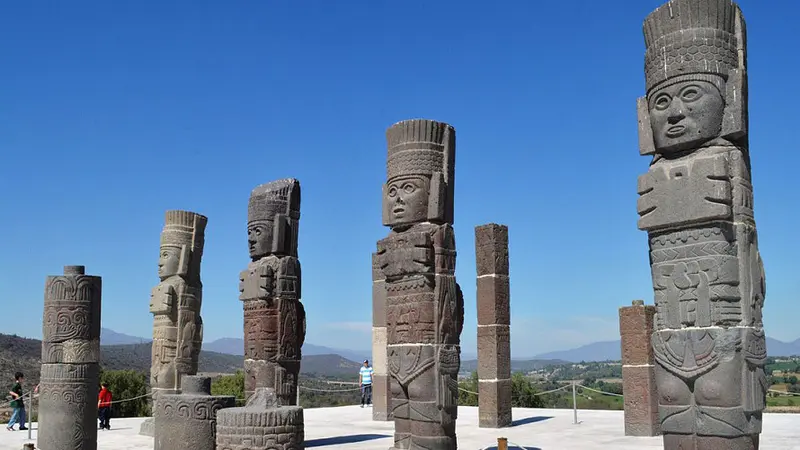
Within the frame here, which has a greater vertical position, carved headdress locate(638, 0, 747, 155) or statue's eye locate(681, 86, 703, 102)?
carved headdress locate(638, 0, 747, 155)

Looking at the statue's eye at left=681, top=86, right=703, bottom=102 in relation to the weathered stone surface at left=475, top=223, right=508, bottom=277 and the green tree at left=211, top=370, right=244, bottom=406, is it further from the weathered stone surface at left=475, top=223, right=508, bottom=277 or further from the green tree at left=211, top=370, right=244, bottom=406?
the green tree at left=211, top=370, right=244, bottom=406

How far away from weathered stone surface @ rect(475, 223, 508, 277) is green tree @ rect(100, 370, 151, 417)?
11257 mm

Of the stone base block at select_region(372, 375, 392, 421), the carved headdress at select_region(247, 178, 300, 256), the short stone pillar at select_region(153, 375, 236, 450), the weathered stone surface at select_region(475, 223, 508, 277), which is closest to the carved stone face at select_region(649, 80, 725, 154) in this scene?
the short stone pillar at select_region(153, 375, 236, 450)

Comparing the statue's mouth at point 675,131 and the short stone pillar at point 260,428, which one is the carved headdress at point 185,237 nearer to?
the short stone pillar at point 260,428

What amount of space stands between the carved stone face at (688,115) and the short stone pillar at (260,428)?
4206 mm

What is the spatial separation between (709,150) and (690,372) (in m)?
1.84

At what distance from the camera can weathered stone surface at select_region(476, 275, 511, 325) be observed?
568 inches


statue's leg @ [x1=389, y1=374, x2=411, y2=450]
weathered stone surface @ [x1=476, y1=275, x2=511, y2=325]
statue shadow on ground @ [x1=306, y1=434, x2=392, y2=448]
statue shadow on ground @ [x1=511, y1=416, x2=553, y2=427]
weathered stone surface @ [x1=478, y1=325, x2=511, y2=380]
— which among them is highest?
weathered stone surface @ [x1=476, y1=275, x2=511, y2=325]

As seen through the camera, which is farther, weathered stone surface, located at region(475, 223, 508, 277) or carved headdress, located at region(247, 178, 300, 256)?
weathered stone surface, located at region(475, 223, 508, 277)

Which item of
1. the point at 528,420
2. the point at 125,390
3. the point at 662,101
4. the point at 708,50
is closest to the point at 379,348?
the point at 528,420

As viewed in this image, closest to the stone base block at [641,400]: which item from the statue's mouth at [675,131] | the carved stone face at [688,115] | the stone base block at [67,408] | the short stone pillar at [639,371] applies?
the short stone pillar at [639,371]

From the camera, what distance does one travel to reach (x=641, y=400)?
12586mm

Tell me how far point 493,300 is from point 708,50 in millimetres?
8504

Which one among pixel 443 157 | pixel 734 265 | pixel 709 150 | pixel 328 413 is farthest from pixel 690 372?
pixel 328 413
